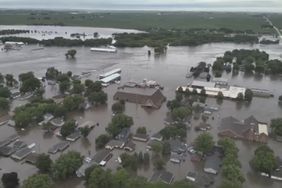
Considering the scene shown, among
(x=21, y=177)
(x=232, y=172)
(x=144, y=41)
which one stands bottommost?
(x=21, y=177)

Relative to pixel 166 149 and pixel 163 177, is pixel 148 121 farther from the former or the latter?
pixel 163 177

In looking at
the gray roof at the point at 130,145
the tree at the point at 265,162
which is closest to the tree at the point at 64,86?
the gray roof at the point at 130,145

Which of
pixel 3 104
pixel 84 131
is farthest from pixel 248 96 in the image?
pixel 3 104

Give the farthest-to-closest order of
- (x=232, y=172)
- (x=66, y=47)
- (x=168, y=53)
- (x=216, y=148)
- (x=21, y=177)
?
(x=66, y=47) < (x=168, y=53) < (x=216, y=148) < (x=21, y=177) < (x=232, y=172)

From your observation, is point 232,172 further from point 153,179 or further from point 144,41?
point 144,41

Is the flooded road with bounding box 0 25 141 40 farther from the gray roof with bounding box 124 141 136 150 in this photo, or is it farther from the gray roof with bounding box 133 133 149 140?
the gray roof with bounding box 124 141 136 150

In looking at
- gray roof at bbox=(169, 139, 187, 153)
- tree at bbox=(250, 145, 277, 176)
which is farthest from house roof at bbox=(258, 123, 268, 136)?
gray roof at bbox=(169, 139, 187, 153)

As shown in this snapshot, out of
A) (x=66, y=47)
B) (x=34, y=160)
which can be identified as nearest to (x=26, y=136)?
(x=34, y=160)

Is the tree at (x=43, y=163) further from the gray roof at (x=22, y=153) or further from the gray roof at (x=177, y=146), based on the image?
the gray roof at (x=177, y=146)
